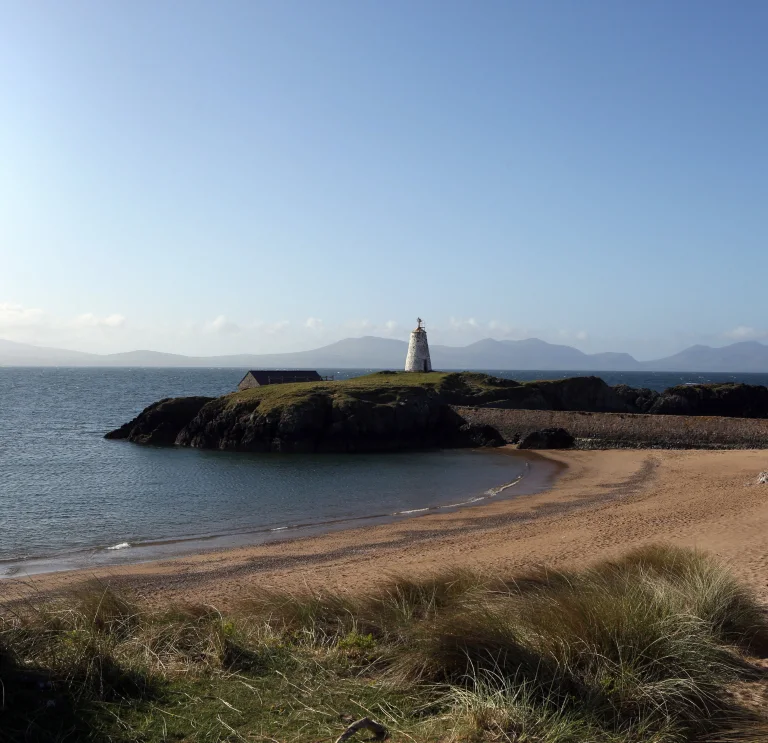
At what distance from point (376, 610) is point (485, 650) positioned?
8.02 ft

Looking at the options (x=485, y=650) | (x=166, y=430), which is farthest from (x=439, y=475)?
(x=485, y=650)

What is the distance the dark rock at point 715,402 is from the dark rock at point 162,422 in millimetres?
36405

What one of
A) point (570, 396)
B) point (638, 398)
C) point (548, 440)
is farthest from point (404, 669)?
point (638, 398)

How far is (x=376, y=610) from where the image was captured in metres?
7.88

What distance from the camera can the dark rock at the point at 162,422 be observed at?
48.0m

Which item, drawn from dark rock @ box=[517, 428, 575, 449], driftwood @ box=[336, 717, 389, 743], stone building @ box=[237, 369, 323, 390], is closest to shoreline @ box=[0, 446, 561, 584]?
driftwood @ box=[336, 717, 389, 743]

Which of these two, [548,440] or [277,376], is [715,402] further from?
[277,376]

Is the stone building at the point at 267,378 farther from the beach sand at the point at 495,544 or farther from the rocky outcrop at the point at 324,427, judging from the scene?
the beach sand at the point at 495,544

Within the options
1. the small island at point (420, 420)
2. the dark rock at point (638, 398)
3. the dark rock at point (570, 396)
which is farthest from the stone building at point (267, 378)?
the dark rock at point (638, 398)

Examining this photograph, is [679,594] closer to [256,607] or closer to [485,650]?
[485,650]

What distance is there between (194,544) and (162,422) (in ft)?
104

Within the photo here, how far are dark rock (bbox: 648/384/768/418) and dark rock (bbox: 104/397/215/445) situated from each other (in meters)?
36.4

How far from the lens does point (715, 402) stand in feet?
191

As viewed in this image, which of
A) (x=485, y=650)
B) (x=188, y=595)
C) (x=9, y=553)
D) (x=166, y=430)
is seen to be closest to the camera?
(x=485, y=650)
